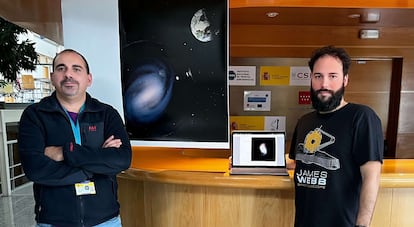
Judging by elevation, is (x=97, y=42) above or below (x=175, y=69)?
above

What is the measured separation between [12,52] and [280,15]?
11.9 ft

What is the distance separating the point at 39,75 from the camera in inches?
389

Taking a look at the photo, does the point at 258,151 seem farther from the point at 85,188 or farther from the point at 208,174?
the point at 85,188

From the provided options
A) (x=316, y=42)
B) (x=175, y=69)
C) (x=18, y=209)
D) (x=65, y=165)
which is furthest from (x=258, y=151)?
(x=18, y=209)

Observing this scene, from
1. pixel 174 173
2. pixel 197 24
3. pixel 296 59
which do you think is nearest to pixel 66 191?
pixel 174 173

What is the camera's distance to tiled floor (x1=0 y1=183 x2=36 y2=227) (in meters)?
3.73

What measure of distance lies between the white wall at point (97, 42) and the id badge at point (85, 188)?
2.81ft

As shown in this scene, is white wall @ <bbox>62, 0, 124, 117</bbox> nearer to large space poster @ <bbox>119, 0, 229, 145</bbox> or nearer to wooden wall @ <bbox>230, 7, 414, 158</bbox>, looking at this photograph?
large space poster @ <bbox>119, 0, 229, 145</bbox>

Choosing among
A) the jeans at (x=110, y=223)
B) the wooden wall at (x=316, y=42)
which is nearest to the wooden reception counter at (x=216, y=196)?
the jeans at (x=110, y=223)

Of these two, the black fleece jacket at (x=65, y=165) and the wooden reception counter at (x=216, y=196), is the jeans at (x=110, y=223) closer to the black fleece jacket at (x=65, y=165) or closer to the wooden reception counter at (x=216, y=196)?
the black fleece jacket at (x=65, y=165)

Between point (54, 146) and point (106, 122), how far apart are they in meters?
0.27

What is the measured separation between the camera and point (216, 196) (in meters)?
1.97

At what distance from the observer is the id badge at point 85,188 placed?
59.6 inches

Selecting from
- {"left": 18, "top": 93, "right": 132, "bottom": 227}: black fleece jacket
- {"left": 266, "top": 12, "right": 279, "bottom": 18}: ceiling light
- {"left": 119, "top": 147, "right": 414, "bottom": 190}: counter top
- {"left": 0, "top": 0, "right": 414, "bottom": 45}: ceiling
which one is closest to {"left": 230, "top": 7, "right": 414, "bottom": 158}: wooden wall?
{"left": 0, "top": 0, "right": 414, "bottom": 45}: ceiling
